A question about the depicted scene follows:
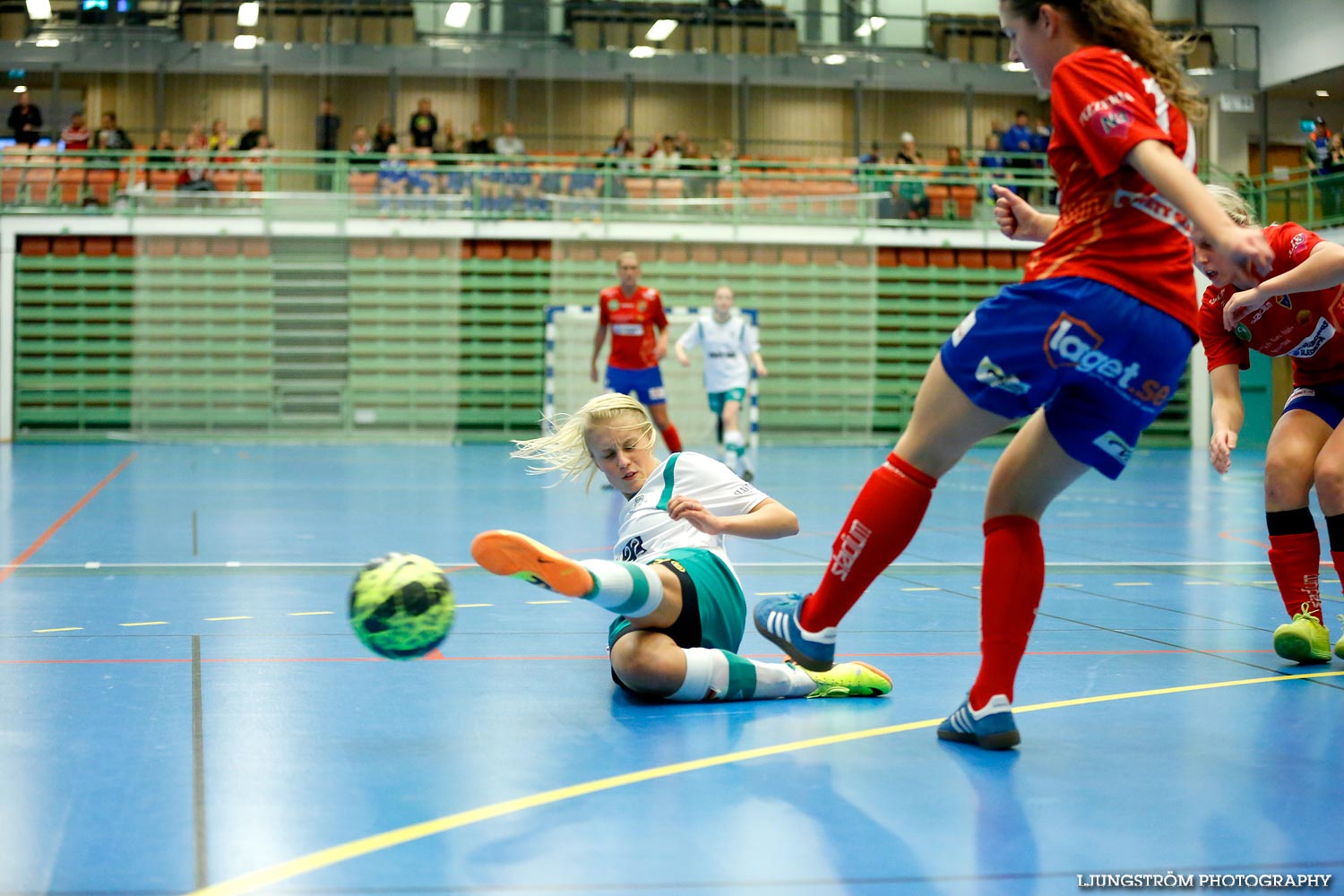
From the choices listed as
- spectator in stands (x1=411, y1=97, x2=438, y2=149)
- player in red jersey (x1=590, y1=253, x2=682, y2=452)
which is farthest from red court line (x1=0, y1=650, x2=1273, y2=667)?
spectator in stands (x1=411, y1=97, x2=438, y2=149)

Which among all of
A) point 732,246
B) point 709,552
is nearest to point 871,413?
point 732,246

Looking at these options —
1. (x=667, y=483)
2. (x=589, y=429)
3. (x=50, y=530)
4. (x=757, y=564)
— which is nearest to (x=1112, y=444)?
(x=667, y=483)

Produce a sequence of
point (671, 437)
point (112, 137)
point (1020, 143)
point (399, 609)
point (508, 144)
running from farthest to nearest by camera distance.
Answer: point (508, 144)
point (1020, 143)
point (112, 137)
point (671, 437)
point (399, 609)

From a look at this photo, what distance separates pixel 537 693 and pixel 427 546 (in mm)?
3969

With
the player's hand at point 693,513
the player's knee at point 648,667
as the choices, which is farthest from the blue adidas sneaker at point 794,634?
the player's knee at point 648,667

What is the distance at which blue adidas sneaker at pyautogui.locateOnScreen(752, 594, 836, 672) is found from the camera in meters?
3.08

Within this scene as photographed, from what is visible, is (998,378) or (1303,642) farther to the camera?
(1303,642)

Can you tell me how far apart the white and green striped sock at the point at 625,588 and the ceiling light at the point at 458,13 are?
23827mm

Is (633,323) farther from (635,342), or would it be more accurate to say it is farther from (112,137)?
(112,137)

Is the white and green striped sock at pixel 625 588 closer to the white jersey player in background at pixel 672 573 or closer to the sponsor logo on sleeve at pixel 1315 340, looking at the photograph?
the white jersey player in background at pixel 672 573

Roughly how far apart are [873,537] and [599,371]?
18.3 metres

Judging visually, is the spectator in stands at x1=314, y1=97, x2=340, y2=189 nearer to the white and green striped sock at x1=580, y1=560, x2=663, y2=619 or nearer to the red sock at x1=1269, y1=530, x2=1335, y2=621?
the red sock at x1=1269, y1=530, x2=1335, y2=621

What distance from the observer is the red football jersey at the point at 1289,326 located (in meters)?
4.45

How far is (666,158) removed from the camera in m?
23.2
